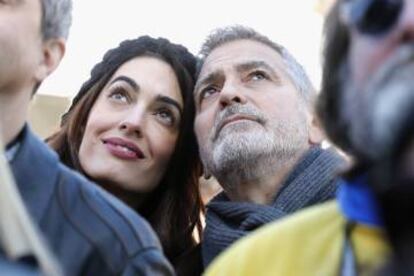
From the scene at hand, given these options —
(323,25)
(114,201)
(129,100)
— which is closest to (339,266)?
(323,25)

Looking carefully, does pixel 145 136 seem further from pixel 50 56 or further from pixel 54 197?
pixel 54 197

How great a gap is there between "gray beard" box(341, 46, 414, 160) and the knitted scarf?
1245mm

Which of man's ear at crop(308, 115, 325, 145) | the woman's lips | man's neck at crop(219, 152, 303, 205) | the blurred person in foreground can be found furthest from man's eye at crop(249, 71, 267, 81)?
the blurred person in foreground

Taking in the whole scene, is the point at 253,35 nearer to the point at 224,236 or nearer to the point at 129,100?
the point at 129,100

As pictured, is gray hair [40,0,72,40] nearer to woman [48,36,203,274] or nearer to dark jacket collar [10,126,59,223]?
dark jacket collar [10,126,59,223]

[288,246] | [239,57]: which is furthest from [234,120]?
[288,246]

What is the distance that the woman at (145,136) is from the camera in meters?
2.98

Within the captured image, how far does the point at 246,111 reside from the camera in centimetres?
298

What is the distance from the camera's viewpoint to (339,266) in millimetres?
1401

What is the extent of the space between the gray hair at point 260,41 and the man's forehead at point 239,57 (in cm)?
3

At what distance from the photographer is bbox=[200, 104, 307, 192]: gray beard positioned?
2895 millimetres

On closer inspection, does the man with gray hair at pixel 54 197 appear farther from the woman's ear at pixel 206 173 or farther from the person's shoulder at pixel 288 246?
the woman's ear at pixel 206 173

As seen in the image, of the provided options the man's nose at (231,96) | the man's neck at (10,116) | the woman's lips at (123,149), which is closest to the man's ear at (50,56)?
the man's neck at (10,116)

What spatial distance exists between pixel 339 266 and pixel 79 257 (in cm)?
56
